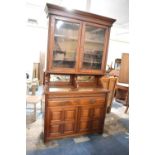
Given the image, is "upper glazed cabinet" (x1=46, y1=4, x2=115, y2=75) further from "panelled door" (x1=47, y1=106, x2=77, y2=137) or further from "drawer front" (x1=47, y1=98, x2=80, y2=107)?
"panelled door" (x1=47, y1=106, x2=77, y2=137)

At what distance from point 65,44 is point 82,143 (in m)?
1.70

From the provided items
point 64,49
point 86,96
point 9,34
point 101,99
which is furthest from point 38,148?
point 9,34

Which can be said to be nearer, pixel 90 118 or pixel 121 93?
pixel 90 118

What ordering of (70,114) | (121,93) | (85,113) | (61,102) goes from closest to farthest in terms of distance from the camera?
(61,102), (70,114), (85,113), (121,93)

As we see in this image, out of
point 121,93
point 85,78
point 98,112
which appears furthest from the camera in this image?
point 121,93

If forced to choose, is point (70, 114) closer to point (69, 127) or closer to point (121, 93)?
point (69, 127)

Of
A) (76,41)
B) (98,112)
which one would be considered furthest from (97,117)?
(76,41)

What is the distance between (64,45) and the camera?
241 centimetres

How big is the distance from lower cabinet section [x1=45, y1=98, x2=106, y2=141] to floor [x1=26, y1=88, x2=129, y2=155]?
13cm

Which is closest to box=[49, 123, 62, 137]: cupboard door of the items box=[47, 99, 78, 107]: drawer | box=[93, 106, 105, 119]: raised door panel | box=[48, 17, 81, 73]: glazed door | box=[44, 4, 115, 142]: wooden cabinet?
box=[44, 4, 115, 142]: wooden cabinet

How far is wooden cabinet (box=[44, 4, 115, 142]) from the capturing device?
2.16 meters

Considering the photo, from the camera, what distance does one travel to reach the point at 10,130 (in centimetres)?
82

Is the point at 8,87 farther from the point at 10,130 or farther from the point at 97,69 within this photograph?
the point at 97,69
